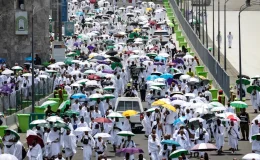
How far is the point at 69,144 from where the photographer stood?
35.2 metres

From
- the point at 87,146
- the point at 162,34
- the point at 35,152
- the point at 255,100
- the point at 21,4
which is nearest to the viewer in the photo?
the point at 35,152

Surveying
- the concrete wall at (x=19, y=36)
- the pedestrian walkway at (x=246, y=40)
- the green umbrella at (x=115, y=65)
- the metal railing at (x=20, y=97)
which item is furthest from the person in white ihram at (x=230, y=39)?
the metal railing at (x=20, y=97)

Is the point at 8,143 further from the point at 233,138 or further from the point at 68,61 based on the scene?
the point at 68,61

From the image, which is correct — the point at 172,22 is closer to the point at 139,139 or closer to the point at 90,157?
the point at 139,139

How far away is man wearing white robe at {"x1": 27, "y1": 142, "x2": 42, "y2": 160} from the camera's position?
106ft

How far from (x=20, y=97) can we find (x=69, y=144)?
39.1 ft

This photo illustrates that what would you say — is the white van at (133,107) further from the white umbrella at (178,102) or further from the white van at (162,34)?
the white van at (162,34)

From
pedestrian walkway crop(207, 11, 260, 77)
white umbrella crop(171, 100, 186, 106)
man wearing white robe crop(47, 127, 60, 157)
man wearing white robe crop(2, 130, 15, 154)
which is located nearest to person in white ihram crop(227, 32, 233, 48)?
pedestrian walkway crop(207, 11, 260, 77)

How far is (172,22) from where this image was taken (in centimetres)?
8569

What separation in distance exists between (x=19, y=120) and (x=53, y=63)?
55.2ft

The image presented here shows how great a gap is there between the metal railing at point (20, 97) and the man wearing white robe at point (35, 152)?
11697 mm

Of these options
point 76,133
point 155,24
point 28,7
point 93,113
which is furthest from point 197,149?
point 155,24

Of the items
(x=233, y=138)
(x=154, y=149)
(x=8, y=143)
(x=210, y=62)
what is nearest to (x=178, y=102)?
(x=233, y=138)

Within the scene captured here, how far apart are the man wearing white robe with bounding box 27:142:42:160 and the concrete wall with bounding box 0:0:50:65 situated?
34799 mm
